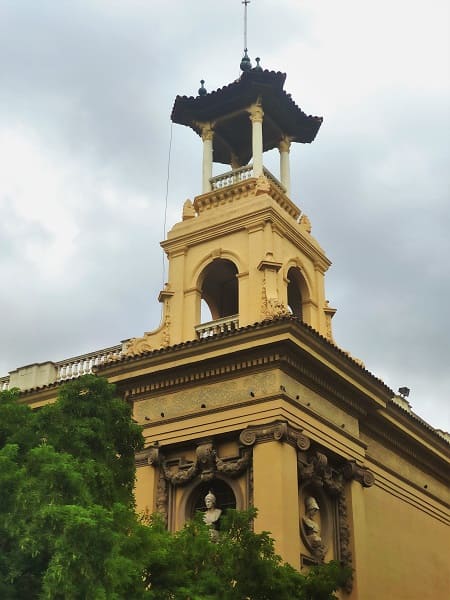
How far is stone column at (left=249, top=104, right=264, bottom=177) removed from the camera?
88.4 feet

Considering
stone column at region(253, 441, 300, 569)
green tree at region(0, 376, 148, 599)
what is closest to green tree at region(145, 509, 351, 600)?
green tree at region(0, 376, 148, 599)

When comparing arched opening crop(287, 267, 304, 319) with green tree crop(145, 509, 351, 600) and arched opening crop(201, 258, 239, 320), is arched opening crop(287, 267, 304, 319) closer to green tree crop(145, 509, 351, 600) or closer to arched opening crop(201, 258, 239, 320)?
arched opening crop(201, 258, 239, 320)

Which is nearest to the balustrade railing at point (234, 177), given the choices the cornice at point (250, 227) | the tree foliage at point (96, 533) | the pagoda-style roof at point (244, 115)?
the cornice at point (250, 227)

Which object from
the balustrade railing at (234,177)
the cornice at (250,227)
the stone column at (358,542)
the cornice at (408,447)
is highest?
the balustrade railing at (234,177)

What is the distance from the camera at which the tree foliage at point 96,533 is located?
39.0 feet

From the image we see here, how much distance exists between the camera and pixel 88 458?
14.1 m

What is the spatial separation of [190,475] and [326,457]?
10.8 feet

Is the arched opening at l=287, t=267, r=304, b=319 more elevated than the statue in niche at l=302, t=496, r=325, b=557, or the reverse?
the arched opening at l=287, t=267, r=304, b=319

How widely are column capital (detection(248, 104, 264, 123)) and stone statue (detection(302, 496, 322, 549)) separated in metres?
11.8

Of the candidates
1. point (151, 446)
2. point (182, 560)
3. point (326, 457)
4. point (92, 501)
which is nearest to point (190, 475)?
point (151, 446)

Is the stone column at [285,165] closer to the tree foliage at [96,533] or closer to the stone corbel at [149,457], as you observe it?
the stone corbel at [149,457]

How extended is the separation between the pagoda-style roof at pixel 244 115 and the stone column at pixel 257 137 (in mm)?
335

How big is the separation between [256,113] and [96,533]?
18318mm

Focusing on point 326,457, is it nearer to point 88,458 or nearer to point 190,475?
point 190,475
